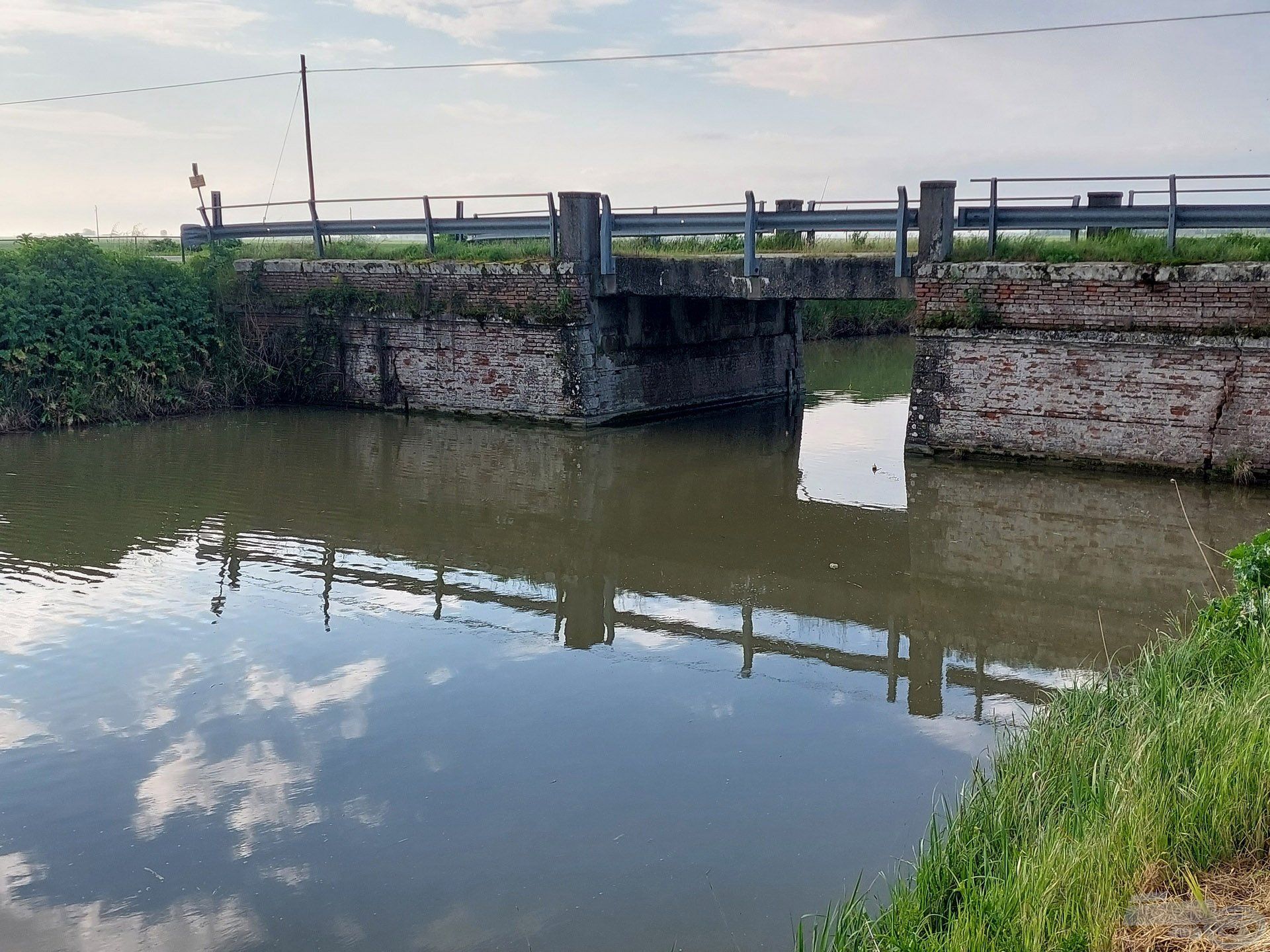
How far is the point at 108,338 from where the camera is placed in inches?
684

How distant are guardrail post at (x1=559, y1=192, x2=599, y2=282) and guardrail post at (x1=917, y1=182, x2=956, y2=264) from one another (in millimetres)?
4715

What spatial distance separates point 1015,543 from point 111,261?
1467 centimetres

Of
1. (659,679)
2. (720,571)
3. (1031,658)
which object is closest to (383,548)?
(720,571)

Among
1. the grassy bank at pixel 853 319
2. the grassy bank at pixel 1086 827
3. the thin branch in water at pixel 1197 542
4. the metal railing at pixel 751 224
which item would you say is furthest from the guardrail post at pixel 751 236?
the grassy bank at pixel 853 319

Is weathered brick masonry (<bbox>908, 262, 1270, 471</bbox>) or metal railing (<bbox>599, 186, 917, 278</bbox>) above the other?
metal railing (<bbox>599, 186, 917, 278</bbox>)

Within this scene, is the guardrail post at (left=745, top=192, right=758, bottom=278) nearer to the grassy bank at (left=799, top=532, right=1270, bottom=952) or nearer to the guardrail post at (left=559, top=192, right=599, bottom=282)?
the guardrail post at (left=559, top=192, right=599, bottom=282)

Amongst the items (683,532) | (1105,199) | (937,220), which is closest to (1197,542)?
(683,532)

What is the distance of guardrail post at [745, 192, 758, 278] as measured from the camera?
1482cm

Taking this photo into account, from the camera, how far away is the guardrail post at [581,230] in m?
16.0

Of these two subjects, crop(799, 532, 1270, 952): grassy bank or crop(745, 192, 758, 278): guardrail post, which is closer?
crop(799, 532, 1270, 952): grassy bank

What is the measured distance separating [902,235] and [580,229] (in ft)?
15.0

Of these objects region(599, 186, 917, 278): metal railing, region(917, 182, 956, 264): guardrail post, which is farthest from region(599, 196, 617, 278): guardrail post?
region(917, 182, 956, 264): guardrail post

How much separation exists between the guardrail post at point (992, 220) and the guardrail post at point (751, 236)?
2955 mm

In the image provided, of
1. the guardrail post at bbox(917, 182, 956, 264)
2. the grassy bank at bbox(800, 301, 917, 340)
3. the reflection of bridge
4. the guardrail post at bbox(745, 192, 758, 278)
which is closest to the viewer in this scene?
the reflection of bridge
